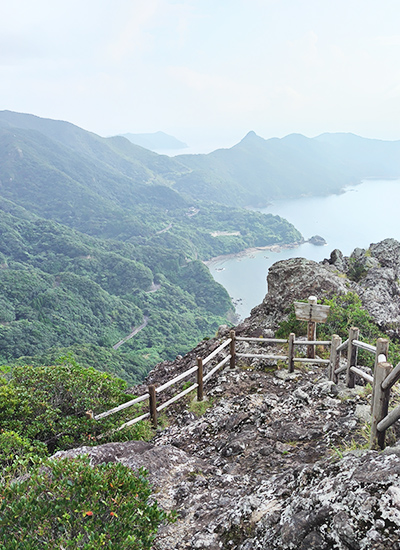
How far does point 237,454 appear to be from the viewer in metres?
4.67

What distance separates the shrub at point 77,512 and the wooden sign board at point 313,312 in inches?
195

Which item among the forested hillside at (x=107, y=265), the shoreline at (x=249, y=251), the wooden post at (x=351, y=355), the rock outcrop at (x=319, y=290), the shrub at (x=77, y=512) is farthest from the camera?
the shoreline at (x=249, y=251)

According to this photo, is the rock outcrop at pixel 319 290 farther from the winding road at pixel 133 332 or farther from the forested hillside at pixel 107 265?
the winding road at pixel 133 332

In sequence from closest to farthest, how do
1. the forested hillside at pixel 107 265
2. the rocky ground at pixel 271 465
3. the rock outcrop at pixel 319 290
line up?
the rocky ground at pixel 271 465, the rock outcrop at pixel 319 290, the forested hillside at pixel 107 265

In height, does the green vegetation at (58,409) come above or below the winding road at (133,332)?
above

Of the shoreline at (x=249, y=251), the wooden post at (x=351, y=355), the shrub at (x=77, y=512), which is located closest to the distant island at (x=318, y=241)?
the shoreline at (x=249, y=251)

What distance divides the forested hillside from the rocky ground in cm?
2903

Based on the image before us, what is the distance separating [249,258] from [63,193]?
98.7 metres

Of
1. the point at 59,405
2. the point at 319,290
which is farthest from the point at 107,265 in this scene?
the point at 59,405

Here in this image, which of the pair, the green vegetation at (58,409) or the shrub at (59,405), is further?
the shrub at (59,405)

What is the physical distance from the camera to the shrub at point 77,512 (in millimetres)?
2471

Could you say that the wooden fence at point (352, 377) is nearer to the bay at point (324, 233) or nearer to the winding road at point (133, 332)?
the winding road at point (133, 332)

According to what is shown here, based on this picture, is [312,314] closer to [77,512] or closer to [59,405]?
[59,405]

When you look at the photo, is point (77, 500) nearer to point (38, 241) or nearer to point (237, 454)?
point (237, 454)
